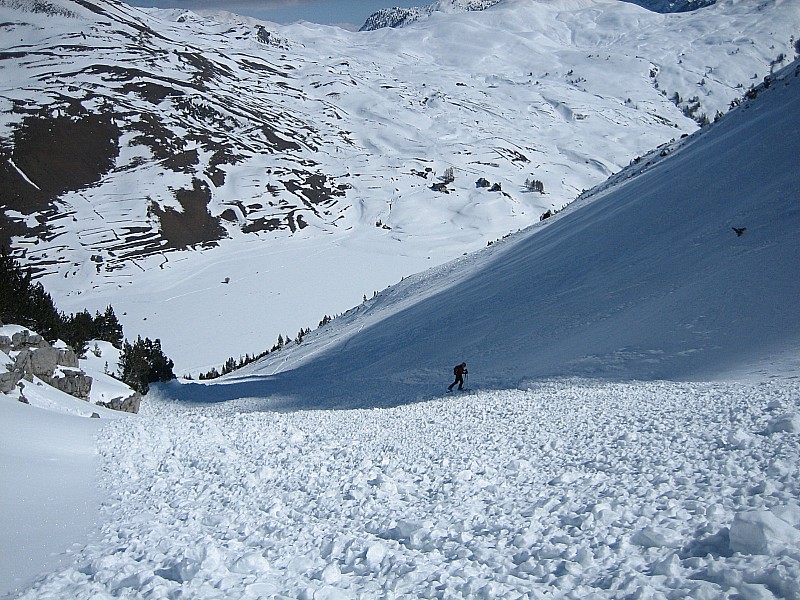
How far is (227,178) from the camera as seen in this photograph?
102 m

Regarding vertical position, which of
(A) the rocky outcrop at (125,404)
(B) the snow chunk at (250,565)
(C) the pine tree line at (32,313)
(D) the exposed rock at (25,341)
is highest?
(C) the pine tree line at (32,313)

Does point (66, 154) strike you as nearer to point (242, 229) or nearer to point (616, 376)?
point (242, 229)

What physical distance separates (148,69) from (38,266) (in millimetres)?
79806

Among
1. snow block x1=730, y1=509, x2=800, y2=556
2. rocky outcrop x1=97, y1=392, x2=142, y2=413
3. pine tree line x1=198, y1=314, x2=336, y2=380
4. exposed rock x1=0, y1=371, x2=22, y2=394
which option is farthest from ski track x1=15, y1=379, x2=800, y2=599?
pine tree line x1=198, y1=314, x2=336, y2=380

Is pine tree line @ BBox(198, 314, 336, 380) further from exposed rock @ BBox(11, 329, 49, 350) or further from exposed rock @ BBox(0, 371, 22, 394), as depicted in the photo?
exposed rock @ BBox(0, 371, 22, 394)

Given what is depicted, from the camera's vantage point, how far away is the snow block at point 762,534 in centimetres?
472

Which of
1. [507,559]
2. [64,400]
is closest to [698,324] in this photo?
[507,559]

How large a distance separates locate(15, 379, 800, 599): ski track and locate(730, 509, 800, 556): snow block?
1cm

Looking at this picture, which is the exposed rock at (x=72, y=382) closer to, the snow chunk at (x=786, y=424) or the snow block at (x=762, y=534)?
the snow chunk at (x=786, y=424)

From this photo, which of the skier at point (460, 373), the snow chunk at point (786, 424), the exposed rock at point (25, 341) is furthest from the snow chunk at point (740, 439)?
the exposed rock at point (25, 341)

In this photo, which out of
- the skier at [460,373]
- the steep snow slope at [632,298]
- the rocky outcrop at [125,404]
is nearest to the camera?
the steep snow slope at [632,298]

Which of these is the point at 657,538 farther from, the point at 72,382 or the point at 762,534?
the point at 72,382

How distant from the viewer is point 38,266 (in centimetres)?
7156

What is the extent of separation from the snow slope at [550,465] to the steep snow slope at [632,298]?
12 cm
